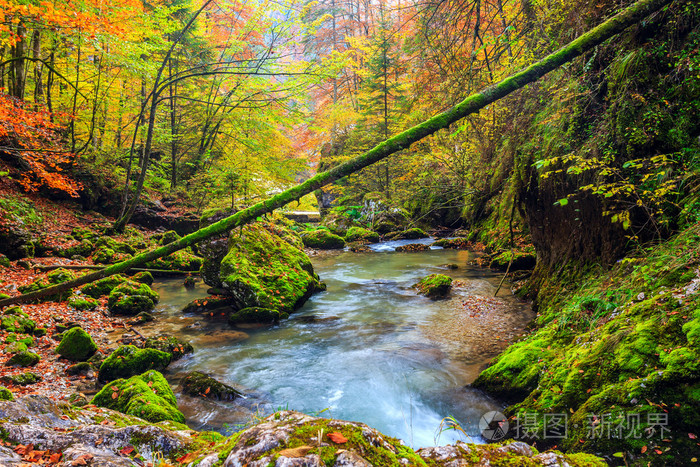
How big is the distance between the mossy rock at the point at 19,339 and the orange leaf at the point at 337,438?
646 cm

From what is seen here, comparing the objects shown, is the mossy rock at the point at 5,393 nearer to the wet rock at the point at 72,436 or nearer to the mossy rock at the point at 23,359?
the wet rock at the point at 72,436

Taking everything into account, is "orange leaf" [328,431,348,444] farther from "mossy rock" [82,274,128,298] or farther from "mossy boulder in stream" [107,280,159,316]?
"mossy rock" [82,274,128,298]

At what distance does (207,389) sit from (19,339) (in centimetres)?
350

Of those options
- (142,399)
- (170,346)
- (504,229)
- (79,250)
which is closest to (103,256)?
(79,250)

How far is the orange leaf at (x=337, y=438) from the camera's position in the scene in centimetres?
140

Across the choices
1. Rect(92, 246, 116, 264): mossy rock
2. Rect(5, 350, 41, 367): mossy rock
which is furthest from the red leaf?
Rect(92, 246, 116, 264): mossy rock

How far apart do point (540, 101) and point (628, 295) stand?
12.7 feet

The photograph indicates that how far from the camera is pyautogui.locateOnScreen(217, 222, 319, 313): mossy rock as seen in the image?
7.68 m

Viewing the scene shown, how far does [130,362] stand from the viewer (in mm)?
4941

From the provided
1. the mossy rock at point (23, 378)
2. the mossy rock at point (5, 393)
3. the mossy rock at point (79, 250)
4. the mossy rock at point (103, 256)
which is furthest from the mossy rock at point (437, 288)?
the mossy rock at point (79, 250)

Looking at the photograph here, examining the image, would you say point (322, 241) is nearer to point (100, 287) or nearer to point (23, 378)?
point (100, 287)

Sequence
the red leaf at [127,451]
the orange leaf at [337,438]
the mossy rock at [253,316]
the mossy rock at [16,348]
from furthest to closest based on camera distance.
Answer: the mossy rock at [253,316] < the mossy rock at [16,348] < the red leaf at [127,451] < the orange leaf at [337,438]

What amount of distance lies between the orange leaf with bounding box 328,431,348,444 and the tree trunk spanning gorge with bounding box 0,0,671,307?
7.52 feet

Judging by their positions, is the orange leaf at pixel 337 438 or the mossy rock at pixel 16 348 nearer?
the orange leaf at pixel 337 438
